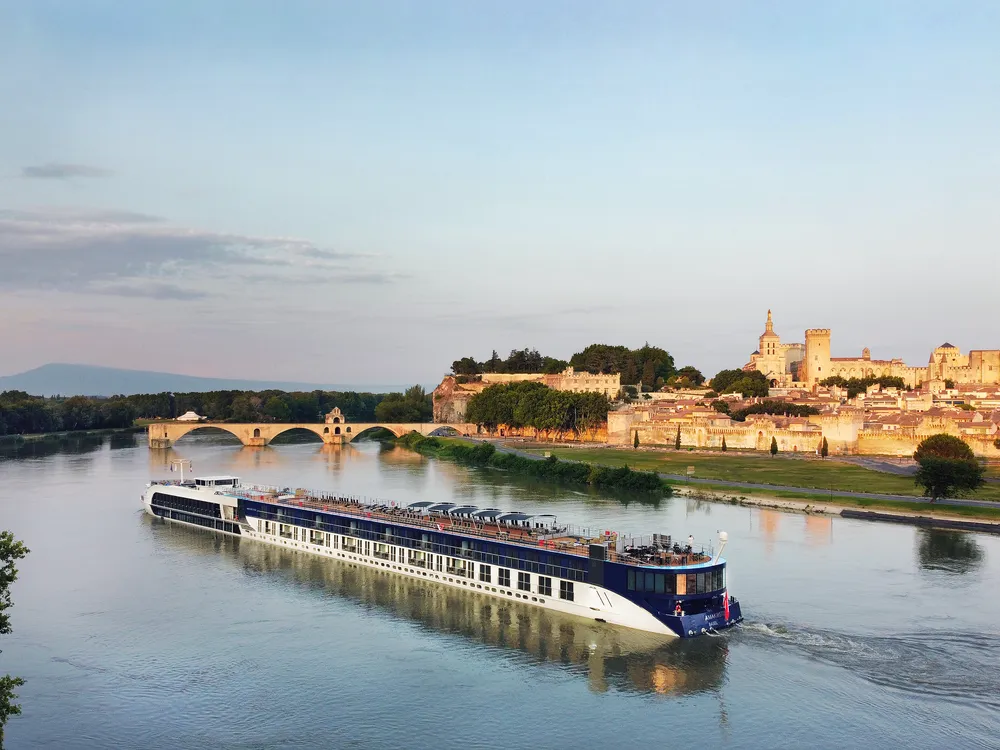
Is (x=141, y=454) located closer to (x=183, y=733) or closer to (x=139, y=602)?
(x=139, y=602)

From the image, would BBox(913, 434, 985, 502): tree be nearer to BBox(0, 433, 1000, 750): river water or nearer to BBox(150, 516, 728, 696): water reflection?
BBox(0, 433, 1000, 750): river water

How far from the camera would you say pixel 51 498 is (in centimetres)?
4241

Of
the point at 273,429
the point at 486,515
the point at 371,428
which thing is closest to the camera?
the point at 486,515

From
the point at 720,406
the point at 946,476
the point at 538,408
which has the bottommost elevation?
the point at 946,476

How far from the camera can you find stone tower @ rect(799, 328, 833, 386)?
10238cm

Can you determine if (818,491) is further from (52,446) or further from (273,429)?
(52,446)

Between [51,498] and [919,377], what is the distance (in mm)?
89880

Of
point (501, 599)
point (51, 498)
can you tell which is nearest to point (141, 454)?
point (51, 498)

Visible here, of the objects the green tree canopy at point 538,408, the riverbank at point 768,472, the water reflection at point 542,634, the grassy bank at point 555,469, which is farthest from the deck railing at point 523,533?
the green tree canopy at point 538,408

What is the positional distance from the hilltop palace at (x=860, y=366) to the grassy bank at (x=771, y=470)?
43498 mm

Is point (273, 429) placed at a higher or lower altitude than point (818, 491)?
higher

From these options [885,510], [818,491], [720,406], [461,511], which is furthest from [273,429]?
[461,511]

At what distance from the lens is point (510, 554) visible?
79.3 ft

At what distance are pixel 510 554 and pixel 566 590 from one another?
2076 millimetres
